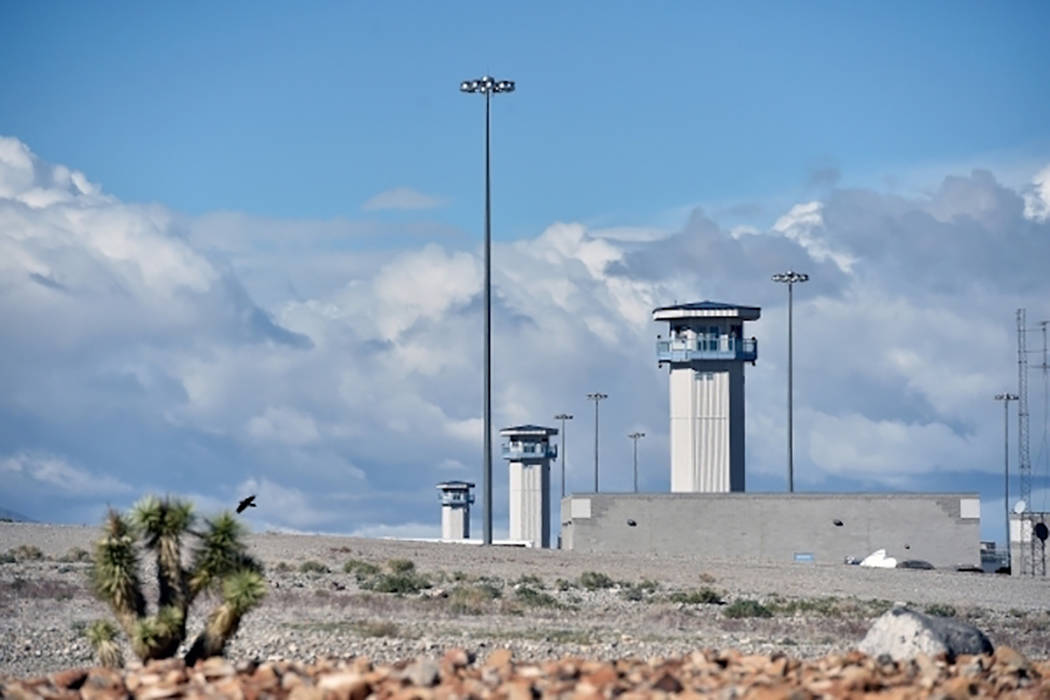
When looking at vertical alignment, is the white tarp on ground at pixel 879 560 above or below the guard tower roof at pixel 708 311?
below

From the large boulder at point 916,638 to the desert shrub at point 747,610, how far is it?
51.8 ft

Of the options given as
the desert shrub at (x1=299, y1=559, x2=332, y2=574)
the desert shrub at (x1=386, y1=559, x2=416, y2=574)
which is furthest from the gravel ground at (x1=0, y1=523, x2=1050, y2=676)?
the desert shrub at (x1=386, y1=559, x2=416, y2=574)

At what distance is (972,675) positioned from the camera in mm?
13812

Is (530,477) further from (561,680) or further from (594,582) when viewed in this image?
(561,680)

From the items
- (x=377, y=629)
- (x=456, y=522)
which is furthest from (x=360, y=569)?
(x=456, y=522)

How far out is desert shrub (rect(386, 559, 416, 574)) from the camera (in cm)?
4091

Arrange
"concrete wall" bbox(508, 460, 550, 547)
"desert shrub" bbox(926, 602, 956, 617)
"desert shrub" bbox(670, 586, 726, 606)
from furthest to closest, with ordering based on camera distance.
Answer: "concrete wall" bbox(508, 460, 550, 547) < "desert shrub" bbox(670, 586, 726, 606) < "desert shrub" bbox(926, 602, 956, 617)

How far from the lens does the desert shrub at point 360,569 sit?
38.2m

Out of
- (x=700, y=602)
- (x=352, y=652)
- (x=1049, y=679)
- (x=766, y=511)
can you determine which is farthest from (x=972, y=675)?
(x=766, y=511)

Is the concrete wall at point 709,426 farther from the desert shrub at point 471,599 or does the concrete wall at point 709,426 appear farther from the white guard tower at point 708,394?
the desert shrub at point 471,599

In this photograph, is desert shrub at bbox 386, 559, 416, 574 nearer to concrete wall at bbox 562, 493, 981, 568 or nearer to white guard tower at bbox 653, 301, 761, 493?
concrete wall at bbox 562, 493, 981, 568

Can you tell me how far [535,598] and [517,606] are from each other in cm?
160

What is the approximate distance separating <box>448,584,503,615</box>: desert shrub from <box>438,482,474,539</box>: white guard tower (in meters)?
95.7

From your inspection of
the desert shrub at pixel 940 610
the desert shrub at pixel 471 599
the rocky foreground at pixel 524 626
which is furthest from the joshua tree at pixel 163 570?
the desert shrub at pixel 940 610
